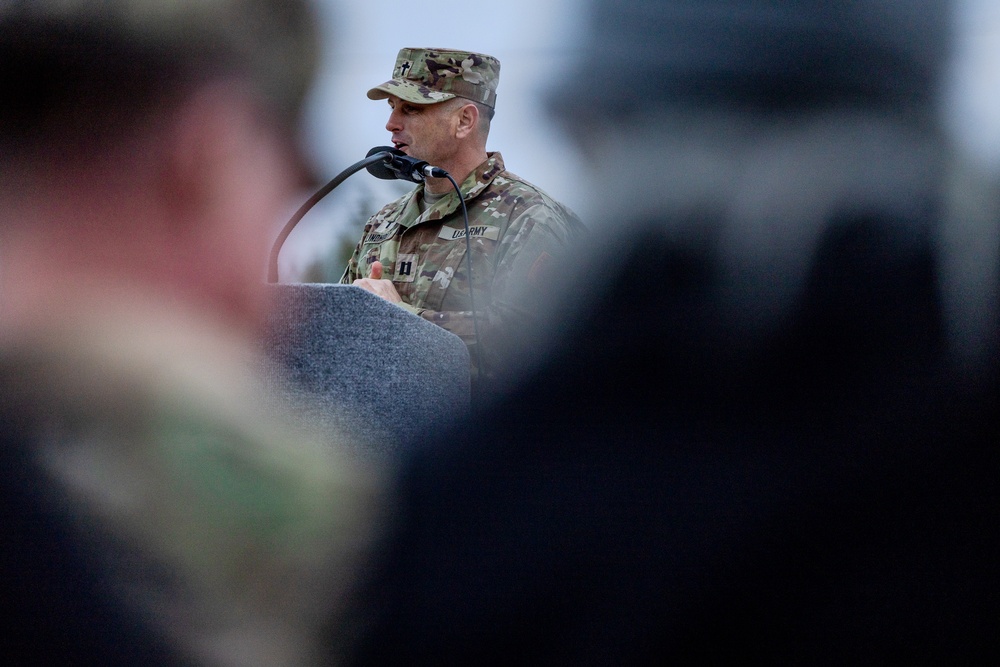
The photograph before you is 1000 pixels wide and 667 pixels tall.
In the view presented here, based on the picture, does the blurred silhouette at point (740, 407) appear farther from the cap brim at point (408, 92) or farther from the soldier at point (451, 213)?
the cap brim at point (408, 92)

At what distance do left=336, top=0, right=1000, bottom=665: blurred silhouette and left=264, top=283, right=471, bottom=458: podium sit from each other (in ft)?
0.66

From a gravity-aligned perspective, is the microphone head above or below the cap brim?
below

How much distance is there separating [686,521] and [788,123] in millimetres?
383

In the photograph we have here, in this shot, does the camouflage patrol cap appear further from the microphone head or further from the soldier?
the microphone head

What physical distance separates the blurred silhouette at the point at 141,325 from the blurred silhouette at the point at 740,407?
6.1 inches

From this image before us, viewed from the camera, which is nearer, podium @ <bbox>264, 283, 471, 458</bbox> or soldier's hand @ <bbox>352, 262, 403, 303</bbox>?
podium @ <bbox>264, 283, 471, 458</bbox>

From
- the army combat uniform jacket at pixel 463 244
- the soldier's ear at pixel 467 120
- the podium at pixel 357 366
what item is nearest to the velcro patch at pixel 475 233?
the army combat uniform jacket at pixel 463 244

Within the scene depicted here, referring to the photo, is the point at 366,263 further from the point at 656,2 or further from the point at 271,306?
the point at 656,2

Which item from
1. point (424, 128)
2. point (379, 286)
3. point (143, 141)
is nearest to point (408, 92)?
point (424, 128)

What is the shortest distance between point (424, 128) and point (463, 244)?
471 millimetres

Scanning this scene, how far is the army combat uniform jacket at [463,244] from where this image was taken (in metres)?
2.43

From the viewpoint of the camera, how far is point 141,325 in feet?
3.07

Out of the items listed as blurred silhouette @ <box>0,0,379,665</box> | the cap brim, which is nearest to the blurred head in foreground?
blurred silhouette @ <box>0,0,379,665</box>

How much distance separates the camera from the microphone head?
2.26 meters
